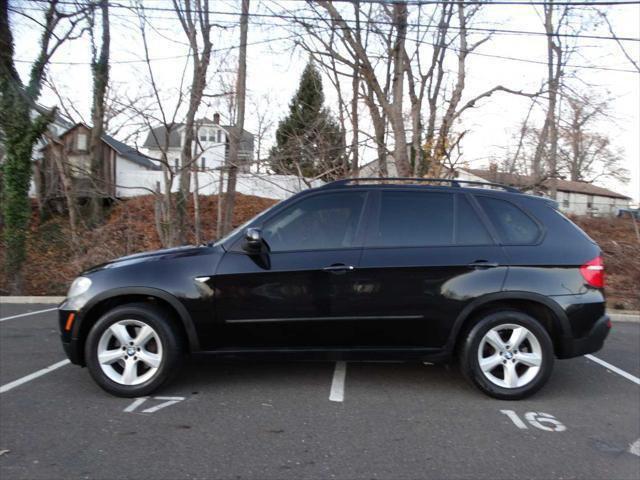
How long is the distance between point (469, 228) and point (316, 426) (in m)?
2.15

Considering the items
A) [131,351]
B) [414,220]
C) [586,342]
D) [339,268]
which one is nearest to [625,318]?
[586,342]

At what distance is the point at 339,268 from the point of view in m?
4.26

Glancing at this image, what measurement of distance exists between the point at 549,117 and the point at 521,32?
5411mm

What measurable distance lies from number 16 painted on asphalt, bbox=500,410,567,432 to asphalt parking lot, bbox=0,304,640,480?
0.02 meters

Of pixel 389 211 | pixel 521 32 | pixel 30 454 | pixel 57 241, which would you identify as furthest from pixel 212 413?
pixel 57 241

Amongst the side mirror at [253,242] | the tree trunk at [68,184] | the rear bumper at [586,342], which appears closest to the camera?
the side mirror at [253,242]

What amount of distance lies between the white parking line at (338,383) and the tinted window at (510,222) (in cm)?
198

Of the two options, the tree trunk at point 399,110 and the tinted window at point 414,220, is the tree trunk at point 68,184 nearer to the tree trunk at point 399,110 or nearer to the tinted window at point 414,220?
the tree trunk at point 399,110

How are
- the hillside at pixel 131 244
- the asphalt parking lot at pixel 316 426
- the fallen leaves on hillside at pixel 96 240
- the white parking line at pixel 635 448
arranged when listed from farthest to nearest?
the fallen leaves on hillside at pixel 96 240 → the hillside at pixel 131 244 → the white parking line at pixel 635 448 → the asphalt parking lot at pixel 316 426

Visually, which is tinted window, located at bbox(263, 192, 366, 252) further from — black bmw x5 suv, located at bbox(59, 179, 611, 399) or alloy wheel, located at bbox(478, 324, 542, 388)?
alloy wheel, located at bbox(478, 324, 542, 388)

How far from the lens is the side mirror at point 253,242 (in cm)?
414

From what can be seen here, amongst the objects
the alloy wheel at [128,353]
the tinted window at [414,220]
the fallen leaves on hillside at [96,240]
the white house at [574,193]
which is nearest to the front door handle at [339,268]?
the tinted window at [414,220]

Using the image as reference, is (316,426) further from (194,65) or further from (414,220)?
(194,65)

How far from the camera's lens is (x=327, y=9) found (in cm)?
1506
